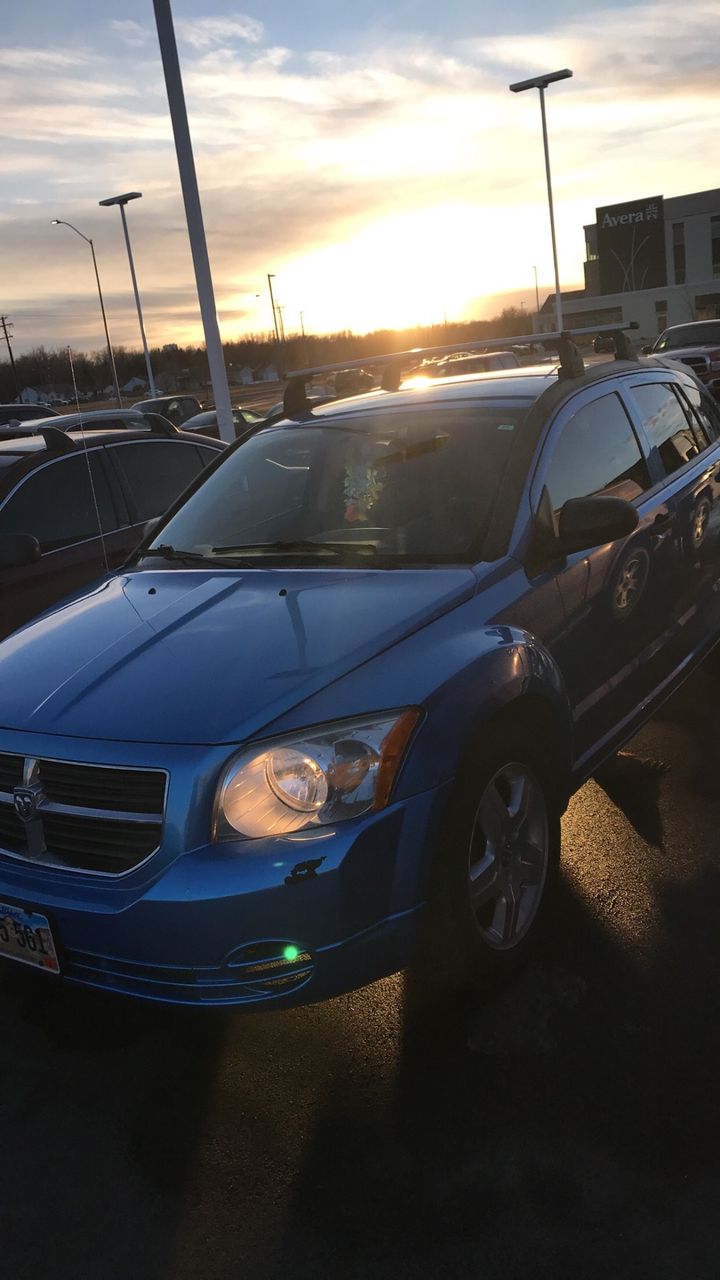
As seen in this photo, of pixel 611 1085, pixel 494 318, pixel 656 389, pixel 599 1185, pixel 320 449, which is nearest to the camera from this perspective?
pixel 599 1185

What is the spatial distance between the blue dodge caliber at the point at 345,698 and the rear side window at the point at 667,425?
0.17 m

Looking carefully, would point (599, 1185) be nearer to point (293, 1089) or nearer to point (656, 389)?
point (293, 1089)

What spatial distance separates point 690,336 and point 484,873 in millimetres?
20276

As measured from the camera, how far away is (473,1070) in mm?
2918

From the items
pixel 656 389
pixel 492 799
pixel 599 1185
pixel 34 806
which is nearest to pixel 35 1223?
pixel 34 806

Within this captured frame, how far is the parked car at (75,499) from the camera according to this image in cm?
553

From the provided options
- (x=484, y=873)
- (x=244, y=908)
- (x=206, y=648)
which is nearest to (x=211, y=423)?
(x=206, y=648)

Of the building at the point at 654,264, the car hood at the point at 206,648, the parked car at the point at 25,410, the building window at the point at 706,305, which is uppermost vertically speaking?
the building at the point at 654,264

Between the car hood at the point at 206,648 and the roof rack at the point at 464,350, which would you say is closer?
the car hood at the point at 206,648

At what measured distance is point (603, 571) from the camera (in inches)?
156

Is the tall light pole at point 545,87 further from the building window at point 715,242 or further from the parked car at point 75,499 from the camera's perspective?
the building window at point 715,242

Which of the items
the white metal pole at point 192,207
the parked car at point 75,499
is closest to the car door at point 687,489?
the parked car at point 75,499

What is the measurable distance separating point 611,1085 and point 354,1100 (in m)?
0.66

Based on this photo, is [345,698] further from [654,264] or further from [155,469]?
[654,264]
